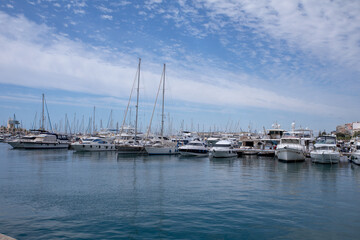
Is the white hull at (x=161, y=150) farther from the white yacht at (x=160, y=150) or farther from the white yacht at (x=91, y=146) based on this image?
the white yacht at (x=91, y=146)

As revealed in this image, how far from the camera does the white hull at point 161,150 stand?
63.5 metres

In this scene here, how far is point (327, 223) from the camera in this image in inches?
592

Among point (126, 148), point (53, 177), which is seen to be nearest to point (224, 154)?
point (126, 148)

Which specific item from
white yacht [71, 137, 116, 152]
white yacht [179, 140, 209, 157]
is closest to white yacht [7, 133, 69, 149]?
Result: white yacht [71, 137, 116, 152]

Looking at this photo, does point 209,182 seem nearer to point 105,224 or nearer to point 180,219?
point 180,219

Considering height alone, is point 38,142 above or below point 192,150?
above

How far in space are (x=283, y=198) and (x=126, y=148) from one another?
155 ft

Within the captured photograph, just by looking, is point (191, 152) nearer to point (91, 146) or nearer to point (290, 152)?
point (290, 152)

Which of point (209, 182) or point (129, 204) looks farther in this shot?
point (209, 182)

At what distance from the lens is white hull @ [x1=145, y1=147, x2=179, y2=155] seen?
208 feet

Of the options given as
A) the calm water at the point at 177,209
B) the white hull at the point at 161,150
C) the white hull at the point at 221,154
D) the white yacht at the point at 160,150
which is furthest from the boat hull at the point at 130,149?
the calm water at the point at 177,209

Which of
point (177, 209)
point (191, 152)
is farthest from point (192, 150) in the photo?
point (177, 209)

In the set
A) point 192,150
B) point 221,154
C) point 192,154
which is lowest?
point 192,154

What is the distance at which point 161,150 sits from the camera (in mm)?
65125
